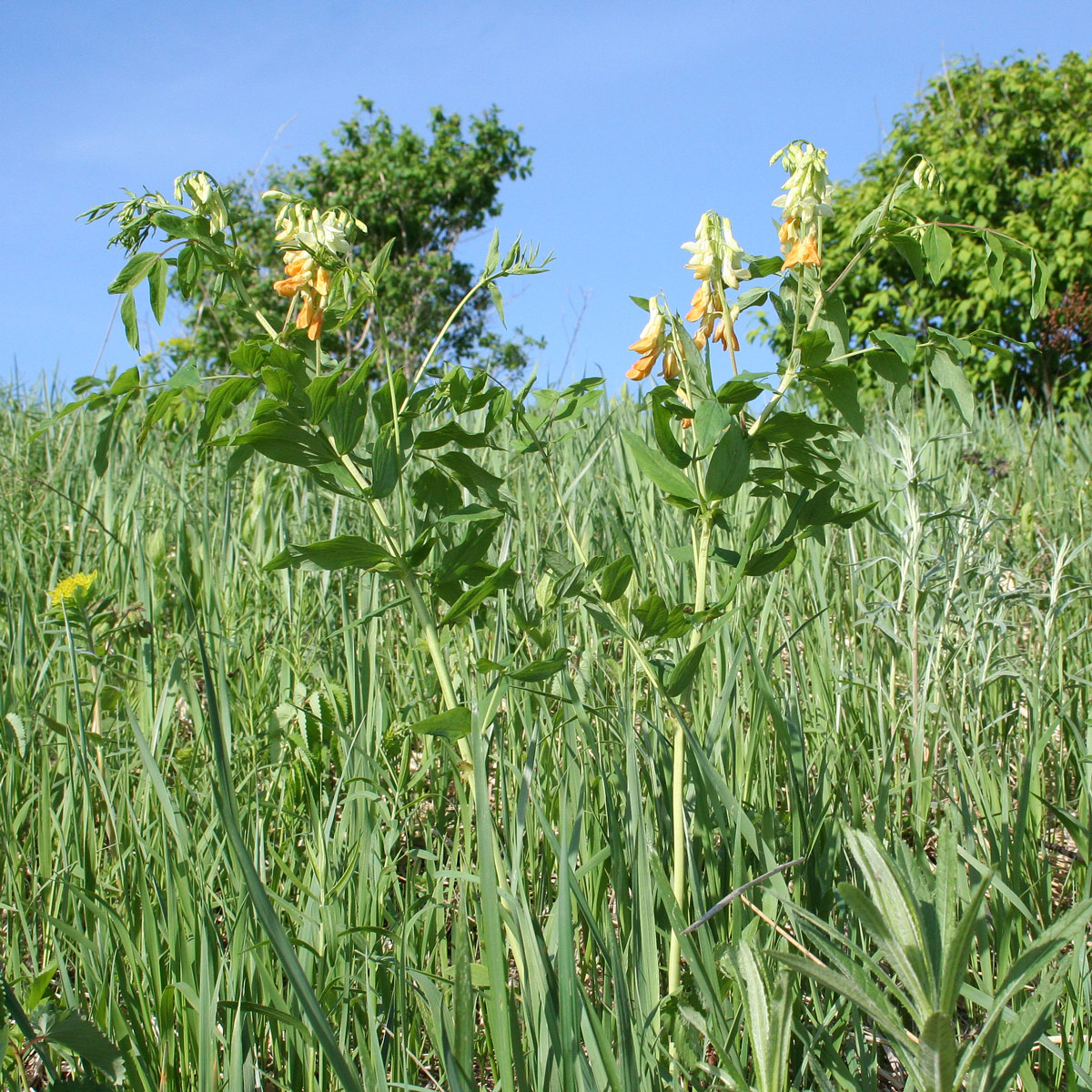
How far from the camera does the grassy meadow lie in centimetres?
77

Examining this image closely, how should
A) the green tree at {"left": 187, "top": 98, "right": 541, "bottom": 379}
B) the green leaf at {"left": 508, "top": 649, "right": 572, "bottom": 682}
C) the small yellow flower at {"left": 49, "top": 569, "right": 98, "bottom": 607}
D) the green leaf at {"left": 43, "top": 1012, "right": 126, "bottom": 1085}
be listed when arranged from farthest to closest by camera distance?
the green tree at {"left": 187, "top": 98, "right": 541, "bottom": 379} < the small yellow flower at {"left": 49, "top": 569, "right": 98, "bottom": 607} < the green leaf at {"left": 508, "top": 649, "right": 572, "bottom": 682} < the green leaf at {"left": 43, "top": 1012, "right": 126, "bottom": 1085}

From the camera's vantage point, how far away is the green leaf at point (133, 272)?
93 centimetres

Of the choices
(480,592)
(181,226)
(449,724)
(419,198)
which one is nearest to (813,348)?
(480,592)

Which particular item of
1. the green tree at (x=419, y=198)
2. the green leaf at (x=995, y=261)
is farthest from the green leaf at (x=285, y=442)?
the green tree at (x=419, y=198)

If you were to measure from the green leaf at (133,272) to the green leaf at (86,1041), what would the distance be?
2.37 ft

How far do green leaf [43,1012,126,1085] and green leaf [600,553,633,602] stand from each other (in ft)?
1.91

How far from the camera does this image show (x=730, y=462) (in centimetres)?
78

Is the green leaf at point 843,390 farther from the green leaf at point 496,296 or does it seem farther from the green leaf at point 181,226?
the green leaf at point 181,226

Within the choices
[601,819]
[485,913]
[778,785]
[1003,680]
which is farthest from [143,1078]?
[1003,680]

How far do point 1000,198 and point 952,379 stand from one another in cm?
996

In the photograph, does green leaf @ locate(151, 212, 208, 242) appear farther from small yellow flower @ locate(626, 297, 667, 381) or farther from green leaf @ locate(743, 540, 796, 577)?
green leaf @ locate(743, 540, 796, 577)

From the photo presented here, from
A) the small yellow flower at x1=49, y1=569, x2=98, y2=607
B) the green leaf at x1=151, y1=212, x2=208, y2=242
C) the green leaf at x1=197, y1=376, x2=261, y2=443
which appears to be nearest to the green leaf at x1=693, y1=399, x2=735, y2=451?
the green leaf at x1=197, y1=376, x2=261, y2=443

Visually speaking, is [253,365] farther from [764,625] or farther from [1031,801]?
[1031,801]

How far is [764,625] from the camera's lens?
5.07ft
